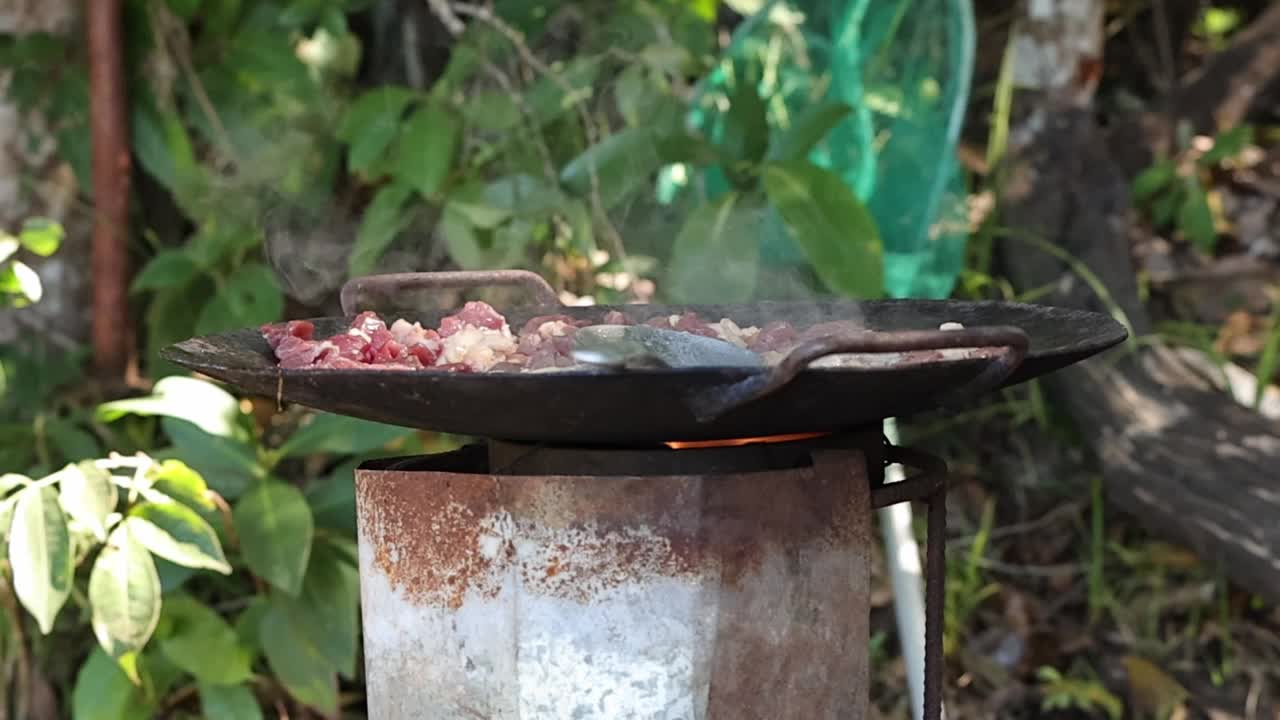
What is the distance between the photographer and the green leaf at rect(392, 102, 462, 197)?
2.95m

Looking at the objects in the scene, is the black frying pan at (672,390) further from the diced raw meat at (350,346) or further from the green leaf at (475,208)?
the green leaf at (475,208)

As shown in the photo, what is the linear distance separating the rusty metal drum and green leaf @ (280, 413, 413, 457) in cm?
85

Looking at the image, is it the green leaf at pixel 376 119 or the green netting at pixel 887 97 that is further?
the green netting at pixel 887 97

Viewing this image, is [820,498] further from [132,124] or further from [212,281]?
[132,124]

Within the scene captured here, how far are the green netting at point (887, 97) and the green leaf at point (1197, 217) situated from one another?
1.11 meters

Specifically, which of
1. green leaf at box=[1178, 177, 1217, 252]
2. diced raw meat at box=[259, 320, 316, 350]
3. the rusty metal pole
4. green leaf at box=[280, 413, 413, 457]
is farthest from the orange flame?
green leaf at box=[1178, 177, 1217, 252]

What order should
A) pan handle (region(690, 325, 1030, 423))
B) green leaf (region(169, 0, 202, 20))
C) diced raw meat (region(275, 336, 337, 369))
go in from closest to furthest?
pan handle (region(690, 325, 1030, 423)) → diced raw meat (region(275, 336, 337, 369)) → green leaf (region(169, 0, 202, 20))

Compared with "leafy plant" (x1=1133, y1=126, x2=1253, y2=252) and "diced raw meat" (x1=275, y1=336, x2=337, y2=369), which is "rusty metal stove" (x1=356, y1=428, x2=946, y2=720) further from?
"leafy plant" (x1=1133, y1=126, x2=1253, y2=252)

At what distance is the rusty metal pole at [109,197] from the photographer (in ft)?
10.7

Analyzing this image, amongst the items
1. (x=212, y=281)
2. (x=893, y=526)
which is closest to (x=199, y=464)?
(x=212, y=281)

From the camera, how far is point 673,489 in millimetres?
1515

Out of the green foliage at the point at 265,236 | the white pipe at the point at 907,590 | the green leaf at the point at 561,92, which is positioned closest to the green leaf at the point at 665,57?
the green foliage at the point at 265,236

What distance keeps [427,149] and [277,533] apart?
3.03ft

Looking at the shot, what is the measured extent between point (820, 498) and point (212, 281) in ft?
6.71
